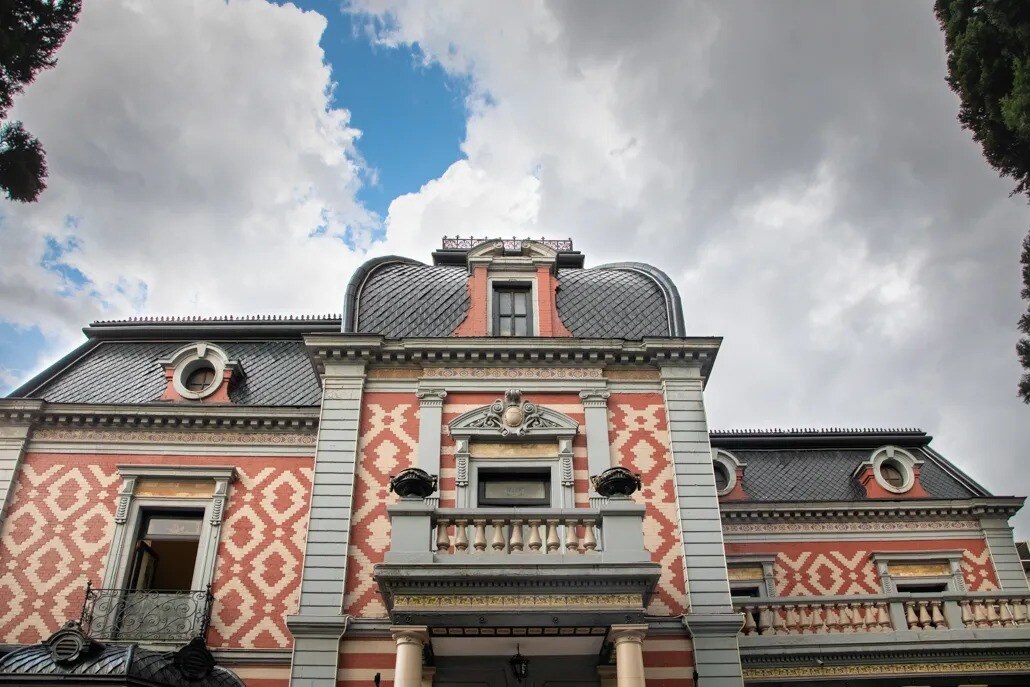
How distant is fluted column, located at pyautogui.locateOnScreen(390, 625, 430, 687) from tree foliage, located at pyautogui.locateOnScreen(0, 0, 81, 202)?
26.1ft

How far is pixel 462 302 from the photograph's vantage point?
62.2ft

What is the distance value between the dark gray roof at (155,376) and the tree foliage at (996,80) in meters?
13.8

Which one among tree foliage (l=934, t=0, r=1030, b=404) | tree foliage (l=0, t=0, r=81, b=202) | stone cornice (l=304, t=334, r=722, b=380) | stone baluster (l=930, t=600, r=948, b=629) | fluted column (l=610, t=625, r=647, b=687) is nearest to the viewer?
tree foliage (l=0, t=0, r=81, b=202)

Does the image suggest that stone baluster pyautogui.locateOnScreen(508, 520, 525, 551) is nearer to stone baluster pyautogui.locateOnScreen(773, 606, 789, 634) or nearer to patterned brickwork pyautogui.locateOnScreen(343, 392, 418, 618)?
patterned brickwork pyautogui.locateOnScreen(343, 392, 418, 618)

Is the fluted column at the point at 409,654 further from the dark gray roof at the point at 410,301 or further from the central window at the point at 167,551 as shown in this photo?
the dark gray roof at the point at 410,301

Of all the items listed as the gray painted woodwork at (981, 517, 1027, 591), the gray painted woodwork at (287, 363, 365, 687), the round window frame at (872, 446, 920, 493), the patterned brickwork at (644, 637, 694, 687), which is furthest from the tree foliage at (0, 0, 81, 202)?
the gray painted woodwork at (981, 517, 1027, 591)

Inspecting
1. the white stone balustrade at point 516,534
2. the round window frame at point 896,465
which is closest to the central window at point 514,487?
the white stone balustrade at point 516,534

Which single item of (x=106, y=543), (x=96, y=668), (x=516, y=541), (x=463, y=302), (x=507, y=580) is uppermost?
(x=463, y=302)

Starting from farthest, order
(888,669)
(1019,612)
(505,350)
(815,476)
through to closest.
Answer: (815,476) → (1019,612) → (505,350) → (888,669)

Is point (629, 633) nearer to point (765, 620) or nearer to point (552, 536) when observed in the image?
point (552, 536)

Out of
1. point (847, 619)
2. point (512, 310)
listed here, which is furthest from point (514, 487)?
point (847, 619)

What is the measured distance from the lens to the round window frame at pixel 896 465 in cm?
2252

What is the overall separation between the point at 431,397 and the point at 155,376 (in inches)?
281

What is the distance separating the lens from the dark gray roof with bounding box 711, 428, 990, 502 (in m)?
23.0
